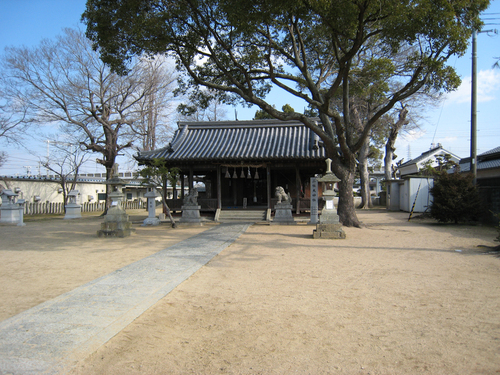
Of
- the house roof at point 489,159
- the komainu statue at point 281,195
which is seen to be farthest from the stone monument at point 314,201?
the house roof at point 489,159

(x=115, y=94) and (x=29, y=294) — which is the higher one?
(x=115, y=94)

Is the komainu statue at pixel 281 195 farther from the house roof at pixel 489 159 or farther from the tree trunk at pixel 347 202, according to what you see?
the house roof at pixel 489 159

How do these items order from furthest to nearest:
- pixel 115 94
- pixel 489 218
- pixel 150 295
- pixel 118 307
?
pixel 115 94, pixel 489 218, pixel 150 295, pixel 118 307

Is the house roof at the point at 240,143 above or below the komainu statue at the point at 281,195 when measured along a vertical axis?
above

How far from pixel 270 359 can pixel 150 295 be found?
2.43 meters

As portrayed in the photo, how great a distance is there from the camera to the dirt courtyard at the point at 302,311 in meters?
3.18

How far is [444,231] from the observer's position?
41.2 feet

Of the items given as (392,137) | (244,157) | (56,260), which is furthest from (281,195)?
(392,137)

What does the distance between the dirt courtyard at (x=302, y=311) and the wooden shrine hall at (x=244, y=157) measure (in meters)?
8.33

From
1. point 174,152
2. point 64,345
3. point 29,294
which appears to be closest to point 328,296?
point 64,345

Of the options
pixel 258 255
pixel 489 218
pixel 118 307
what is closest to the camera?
pixel 118 307

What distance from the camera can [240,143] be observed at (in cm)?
1834

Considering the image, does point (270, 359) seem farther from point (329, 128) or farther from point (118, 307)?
point (329, 128)

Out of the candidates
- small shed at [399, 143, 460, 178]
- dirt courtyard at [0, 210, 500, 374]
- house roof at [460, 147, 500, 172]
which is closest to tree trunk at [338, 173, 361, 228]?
dirt courtyard at [0, 210, 500, 374]
